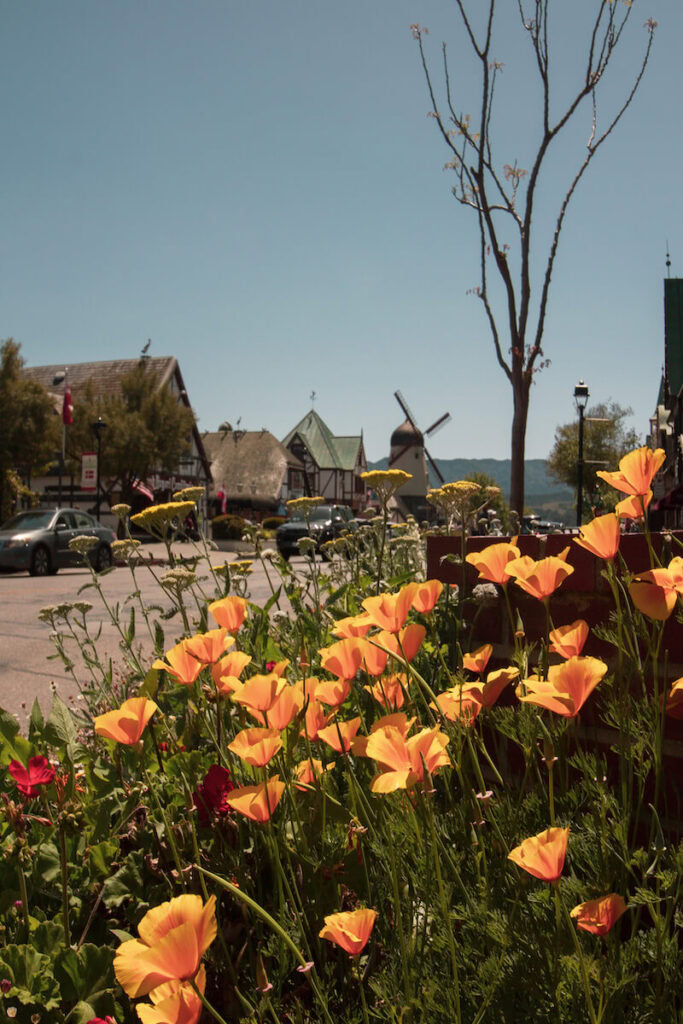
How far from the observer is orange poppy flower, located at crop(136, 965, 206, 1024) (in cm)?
79

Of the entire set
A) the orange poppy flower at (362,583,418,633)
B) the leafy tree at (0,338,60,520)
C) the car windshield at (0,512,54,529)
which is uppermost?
the leafy tree at (0,338,60,520)

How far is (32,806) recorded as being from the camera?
72.9 inches

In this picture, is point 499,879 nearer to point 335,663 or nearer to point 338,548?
point 335,663

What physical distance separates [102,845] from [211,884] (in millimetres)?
253

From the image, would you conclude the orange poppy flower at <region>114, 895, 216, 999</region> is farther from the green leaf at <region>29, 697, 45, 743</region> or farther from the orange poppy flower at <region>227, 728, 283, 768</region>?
the green leaf at <region>29, 697, 45, 743</region>

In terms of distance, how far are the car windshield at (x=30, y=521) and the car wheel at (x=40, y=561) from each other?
2.84 feet

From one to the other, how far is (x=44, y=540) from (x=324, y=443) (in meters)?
71.9

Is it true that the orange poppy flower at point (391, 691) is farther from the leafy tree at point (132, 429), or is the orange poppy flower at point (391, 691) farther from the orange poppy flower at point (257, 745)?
the leafy tree at point (132, 429)

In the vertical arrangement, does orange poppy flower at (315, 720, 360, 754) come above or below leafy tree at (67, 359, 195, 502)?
below

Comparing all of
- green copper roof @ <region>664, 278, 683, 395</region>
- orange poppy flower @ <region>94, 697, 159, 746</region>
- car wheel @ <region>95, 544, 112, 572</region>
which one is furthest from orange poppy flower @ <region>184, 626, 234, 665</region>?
car wheel @ <region>95, 544, 112, 572</region>

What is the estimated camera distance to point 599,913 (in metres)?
0.92

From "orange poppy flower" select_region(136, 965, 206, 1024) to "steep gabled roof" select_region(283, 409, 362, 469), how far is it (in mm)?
84613

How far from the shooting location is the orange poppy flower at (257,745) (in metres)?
1.07

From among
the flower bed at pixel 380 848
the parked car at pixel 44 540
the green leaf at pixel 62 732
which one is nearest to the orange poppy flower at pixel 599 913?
the flower bed at pixel 380 848
